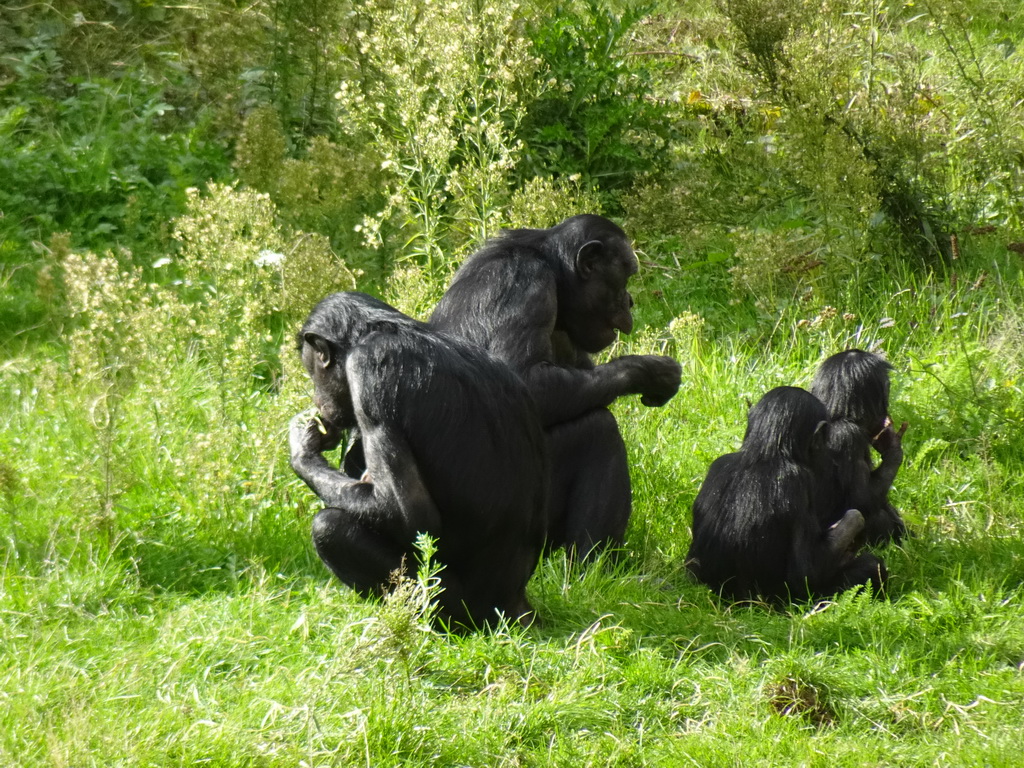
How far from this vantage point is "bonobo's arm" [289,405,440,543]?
4480mm

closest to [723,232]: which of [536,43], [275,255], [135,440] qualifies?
[536,43]

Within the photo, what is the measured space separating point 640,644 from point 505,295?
5.34ft

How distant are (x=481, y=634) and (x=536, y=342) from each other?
4.45 feet

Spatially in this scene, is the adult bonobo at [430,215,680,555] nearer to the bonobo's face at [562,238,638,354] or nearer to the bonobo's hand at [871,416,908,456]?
the bonobo's face at [562,238,638,354]

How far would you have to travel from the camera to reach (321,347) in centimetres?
484

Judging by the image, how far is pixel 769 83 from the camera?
343 inches

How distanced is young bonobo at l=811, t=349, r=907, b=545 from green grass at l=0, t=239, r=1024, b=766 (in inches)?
8.2

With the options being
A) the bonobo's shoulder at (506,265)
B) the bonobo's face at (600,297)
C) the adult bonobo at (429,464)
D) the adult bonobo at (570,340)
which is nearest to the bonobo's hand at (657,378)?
the adult bonobo at (570,340)

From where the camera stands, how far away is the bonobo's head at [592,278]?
5684 millimetres

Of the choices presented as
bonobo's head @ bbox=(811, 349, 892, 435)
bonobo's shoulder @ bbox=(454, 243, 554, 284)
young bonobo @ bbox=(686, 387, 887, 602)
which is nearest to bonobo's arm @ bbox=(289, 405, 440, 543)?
bonobo's shoulder @ bbox=(454, 243, 554, 284)

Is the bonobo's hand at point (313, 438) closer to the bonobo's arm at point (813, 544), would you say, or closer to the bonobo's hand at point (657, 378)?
the bonobo's hand at point (657, 378)

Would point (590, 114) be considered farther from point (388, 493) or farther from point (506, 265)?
point (388, 493)

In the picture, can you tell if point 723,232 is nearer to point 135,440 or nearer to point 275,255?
point 275,255

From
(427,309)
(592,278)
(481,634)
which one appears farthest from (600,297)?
(481,634)
